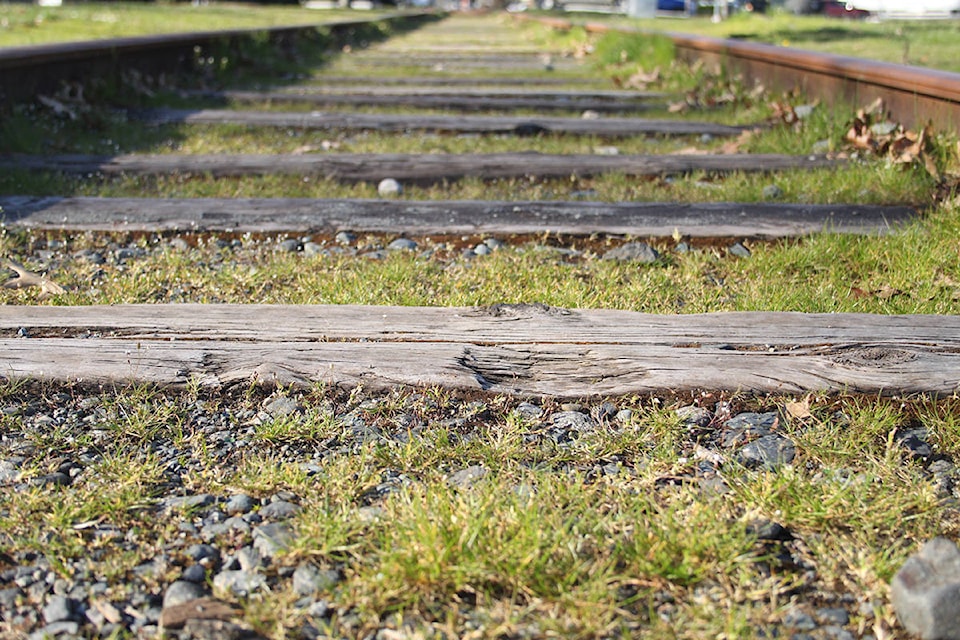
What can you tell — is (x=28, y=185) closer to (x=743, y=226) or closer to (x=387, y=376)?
(x=387, y=376)

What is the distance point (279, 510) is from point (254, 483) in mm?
88

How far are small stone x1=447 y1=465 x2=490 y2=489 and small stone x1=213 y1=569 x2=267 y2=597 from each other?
1.38 ft

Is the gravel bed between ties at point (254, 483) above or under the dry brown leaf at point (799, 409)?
under

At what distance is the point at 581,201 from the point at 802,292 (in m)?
1.21

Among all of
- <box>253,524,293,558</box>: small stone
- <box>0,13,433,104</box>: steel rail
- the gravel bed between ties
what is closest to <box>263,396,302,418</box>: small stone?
the gravel bed between ties

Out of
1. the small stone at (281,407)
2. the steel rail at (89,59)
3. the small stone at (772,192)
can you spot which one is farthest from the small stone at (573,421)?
the steel rail at (89,59)

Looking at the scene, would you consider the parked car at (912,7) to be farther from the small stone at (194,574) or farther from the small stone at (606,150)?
the small stone at (194,574)

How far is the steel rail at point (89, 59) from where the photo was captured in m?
4.93

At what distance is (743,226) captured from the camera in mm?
3328

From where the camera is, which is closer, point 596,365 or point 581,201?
point 596,365

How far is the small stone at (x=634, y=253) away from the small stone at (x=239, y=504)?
1741mm

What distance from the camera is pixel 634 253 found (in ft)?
10.3

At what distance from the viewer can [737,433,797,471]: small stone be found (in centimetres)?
184

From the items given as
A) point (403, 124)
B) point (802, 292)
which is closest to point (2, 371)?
point (802, 292)
